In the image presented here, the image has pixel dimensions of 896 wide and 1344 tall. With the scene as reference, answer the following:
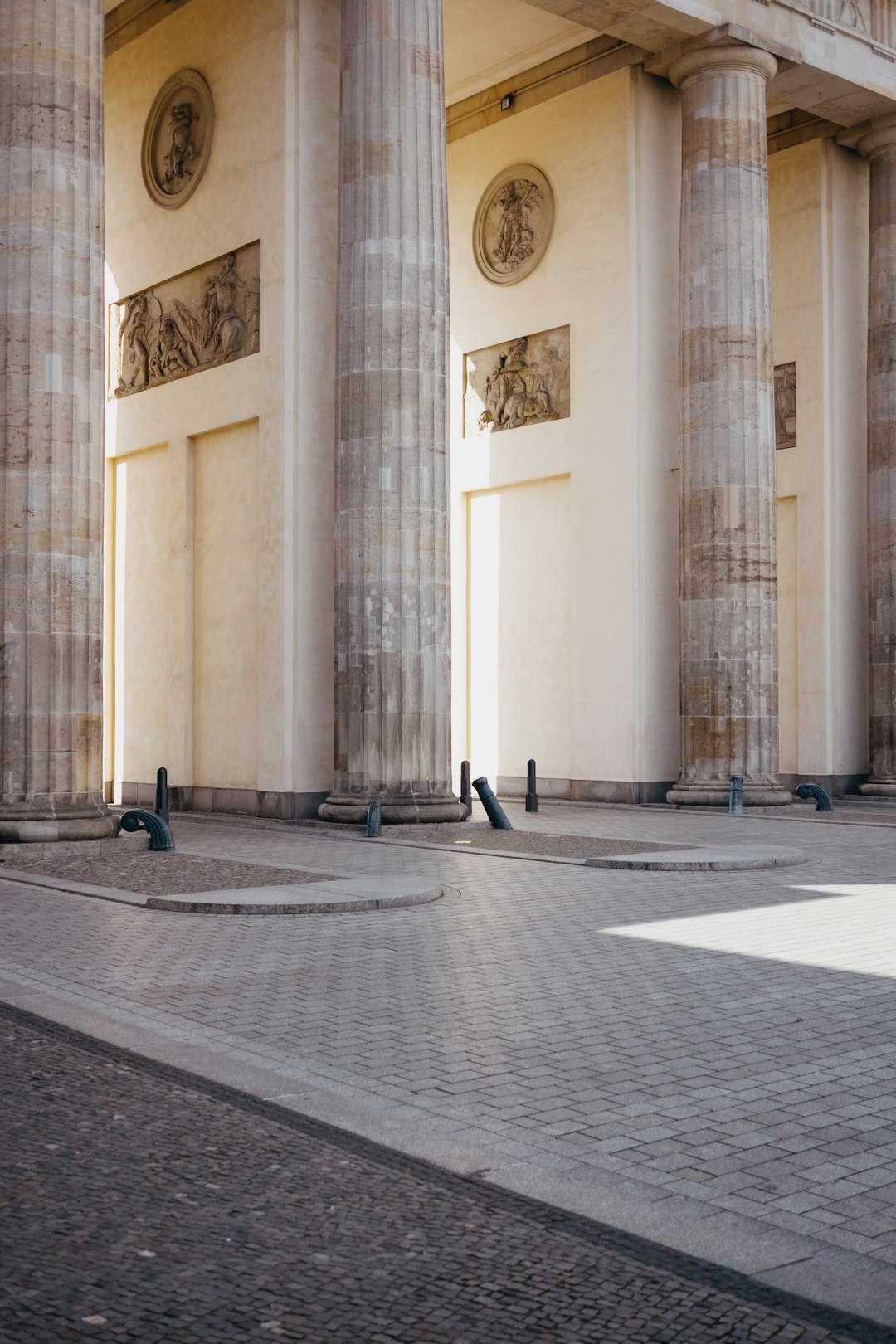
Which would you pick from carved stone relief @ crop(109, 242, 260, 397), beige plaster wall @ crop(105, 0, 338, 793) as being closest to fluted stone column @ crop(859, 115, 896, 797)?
beige plaster wall @ crop(105, 0, 338, 793)

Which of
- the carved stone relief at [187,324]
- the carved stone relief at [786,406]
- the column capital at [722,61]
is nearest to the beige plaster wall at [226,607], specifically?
the carved stone relief at [187,324]

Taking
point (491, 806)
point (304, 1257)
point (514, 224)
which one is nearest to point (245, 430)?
point (491, 806)

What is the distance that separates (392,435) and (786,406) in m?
12.1

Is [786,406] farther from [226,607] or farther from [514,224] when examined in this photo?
[226,607]

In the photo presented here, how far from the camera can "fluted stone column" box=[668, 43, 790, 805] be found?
24.9 m

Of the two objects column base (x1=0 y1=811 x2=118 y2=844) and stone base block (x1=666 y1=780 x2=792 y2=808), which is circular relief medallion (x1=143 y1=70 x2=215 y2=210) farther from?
stone base block (x1=666 y1=780 x2=792 y2=808)

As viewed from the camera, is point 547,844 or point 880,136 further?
point 880,136

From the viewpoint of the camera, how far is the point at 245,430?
23.5m

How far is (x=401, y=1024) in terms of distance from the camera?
23.9 feet

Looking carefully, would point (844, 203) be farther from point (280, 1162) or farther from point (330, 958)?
point (280, 1162)

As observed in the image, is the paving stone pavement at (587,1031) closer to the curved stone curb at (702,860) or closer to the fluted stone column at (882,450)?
the curved stone curb at (702,860)

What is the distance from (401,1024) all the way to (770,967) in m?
2.73

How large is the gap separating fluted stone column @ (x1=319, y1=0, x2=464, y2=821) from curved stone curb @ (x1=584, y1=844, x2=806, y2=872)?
5454mm

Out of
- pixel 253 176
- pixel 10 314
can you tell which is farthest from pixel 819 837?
pixel 253 176
